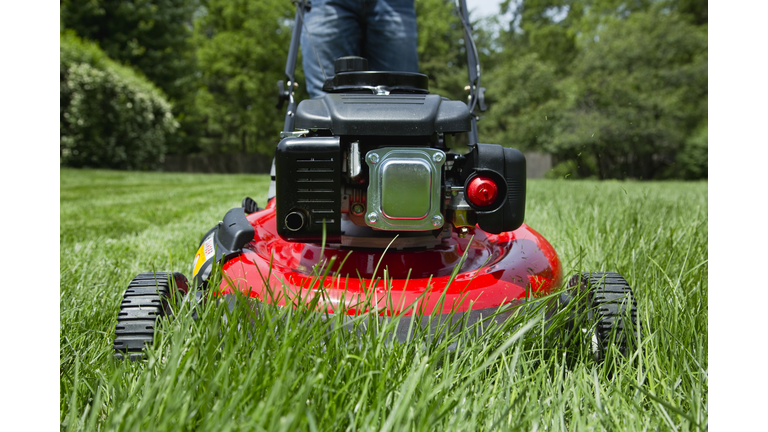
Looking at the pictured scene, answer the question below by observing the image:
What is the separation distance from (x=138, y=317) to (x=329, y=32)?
1.48 metres

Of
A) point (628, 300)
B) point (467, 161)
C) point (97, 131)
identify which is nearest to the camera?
point (628, 300)

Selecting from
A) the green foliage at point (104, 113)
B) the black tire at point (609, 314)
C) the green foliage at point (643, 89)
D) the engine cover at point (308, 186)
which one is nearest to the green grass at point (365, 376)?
the black tire at point (609, 314)

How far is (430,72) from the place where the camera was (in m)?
23.0

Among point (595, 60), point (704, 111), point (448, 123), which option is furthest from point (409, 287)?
point (704, 111)

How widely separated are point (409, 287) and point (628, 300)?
0.53 m

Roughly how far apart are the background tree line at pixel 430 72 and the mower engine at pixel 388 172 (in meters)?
11.6

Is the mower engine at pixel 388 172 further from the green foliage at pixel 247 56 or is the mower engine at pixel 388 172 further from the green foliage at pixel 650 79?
the green foliage at pixel 247 56

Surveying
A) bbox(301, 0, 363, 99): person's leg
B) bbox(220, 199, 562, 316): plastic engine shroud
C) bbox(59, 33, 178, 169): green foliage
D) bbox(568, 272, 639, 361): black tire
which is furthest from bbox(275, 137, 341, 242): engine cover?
bbox(59, 33, 178, 169): green foliage

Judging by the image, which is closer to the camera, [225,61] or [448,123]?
[448,123]

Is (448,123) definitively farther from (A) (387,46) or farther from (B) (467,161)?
(A) (387,46)

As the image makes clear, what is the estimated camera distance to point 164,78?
21031 mm

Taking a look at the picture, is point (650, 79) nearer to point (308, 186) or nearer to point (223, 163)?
point (223, 163)

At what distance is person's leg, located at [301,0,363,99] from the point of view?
7.68 feet

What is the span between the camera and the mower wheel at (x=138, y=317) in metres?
1.29
